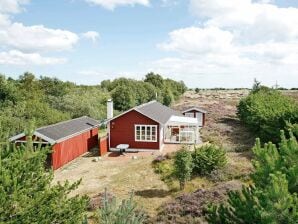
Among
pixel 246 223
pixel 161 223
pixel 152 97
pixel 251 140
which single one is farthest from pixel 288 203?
pixel 152 97

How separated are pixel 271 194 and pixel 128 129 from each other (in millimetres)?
26060

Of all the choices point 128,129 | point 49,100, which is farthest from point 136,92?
point 128,129

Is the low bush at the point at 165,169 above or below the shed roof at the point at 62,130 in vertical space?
below

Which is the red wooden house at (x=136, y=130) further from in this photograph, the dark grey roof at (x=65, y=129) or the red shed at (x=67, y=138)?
the dark grey roof at (x=65, y=129)

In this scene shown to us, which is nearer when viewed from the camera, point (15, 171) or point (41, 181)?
point (15, 171)

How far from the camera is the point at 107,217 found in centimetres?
792

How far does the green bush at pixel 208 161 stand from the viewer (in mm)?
23672

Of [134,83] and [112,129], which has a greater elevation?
[134,83]

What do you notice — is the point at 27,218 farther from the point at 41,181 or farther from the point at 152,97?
the point at 152,97

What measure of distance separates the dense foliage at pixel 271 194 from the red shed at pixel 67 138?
17.1 metres

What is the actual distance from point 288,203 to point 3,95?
45563 mm

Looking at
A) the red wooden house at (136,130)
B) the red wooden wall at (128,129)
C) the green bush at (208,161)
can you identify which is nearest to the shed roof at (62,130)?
the red wooden wall at (128,129)

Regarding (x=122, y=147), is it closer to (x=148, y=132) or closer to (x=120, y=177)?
(x=148, y=132)

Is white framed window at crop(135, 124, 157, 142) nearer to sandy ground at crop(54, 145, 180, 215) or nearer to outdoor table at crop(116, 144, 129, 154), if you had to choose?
outdoor table at crop(116, 144, 129, 154)
